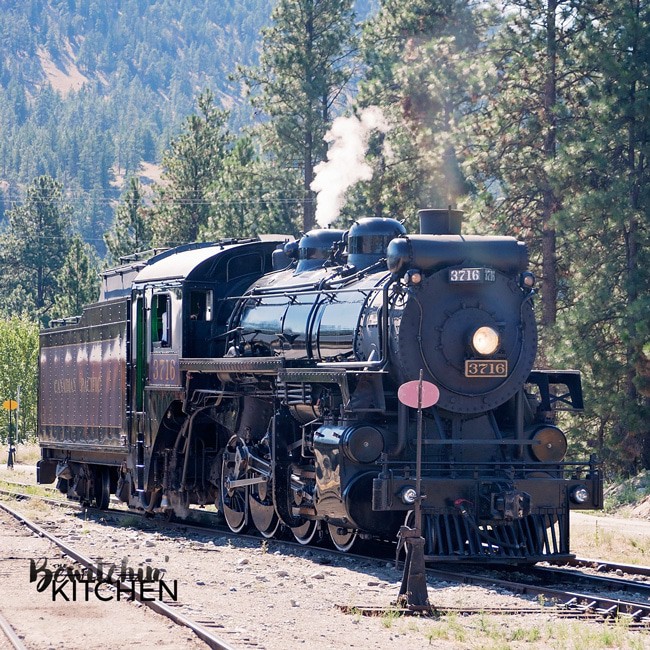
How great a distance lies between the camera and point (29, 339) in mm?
57500

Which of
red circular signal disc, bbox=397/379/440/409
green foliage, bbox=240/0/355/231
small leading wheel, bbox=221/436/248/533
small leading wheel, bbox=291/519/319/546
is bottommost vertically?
small leading wheel, bbox=291/519/319/546

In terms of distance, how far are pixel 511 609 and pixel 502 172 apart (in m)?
16.6

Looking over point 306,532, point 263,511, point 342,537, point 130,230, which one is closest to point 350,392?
point 342,537

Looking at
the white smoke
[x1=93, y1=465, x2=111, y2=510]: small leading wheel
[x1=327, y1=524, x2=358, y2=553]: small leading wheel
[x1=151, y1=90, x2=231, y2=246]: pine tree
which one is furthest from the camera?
[x1=151, y1=90, x2=231, y2=246]: pine tree

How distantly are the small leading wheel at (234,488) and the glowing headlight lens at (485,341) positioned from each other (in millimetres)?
3872

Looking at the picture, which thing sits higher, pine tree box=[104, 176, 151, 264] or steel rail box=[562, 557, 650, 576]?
pine tree box=[104, 176, 151, 264]

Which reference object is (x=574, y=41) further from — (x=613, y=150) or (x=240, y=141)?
(x=240, y=141)

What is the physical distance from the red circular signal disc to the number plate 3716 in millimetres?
1755

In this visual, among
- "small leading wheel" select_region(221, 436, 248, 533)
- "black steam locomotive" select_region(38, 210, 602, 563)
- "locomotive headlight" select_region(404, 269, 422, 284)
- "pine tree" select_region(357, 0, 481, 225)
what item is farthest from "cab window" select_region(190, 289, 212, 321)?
"pine tree" select_region(357, 0, 481, 225)

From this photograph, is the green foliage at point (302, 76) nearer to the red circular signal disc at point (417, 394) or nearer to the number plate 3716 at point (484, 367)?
the number plate 3716 at point (484, 367)

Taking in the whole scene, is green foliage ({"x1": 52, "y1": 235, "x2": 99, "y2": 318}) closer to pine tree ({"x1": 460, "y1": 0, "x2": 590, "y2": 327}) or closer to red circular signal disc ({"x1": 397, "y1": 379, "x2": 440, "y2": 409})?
pine tree ({"x1": 460, "y1": 0, "x2": 590, "y2": 327})

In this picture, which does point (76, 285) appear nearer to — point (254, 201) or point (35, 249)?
point (35, 249)

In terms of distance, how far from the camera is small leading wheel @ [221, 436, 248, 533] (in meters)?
15.4

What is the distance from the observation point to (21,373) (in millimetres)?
56406
